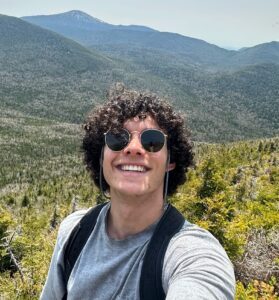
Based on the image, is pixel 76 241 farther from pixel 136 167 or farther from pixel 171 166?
pixel 171 166

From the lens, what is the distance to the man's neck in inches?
139

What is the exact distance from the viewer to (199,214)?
51.5 ft

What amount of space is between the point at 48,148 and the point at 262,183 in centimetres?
11346

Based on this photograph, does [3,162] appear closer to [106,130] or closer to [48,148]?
[48,148]

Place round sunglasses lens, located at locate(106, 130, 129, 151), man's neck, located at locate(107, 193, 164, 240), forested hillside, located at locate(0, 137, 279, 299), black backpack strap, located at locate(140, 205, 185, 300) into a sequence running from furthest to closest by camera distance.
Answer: forested hillside, located at locate(0, 137, 279, 299) → round sunglasses lens, located at locate(106, 130, 129, 151) → man's neck, located at locate(107, 193, 164, 240) → black backpack strap, located at locate(140, 205, 185, 300)

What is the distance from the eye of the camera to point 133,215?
356cm

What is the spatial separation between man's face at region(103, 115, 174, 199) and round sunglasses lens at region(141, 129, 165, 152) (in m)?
0.04

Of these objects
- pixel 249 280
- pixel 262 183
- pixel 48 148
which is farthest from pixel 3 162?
pixel 249 280

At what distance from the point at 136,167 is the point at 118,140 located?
286mm

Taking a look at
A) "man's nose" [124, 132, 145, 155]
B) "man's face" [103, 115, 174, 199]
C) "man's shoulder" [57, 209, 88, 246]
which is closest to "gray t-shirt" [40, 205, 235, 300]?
"man's shoulder" [57, 209, 88, 246]

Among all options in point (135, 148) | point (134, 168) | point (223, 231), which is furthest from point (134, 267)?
point (223, 231)

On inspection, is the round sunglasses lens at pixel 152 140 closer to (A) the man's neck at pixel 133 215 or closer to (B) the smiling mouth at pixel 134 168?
(B) the smiling mouth at pixel 134 168

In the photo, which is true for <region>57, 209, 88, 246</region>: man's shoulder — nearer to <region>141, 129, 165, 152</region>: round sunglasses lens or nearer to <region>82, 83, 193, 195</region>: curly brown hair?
<region>82, 83, 193, 195</region>: curly brown hair

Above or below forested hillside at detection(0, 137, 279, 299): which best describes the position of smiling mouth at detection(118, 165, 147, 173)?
above
